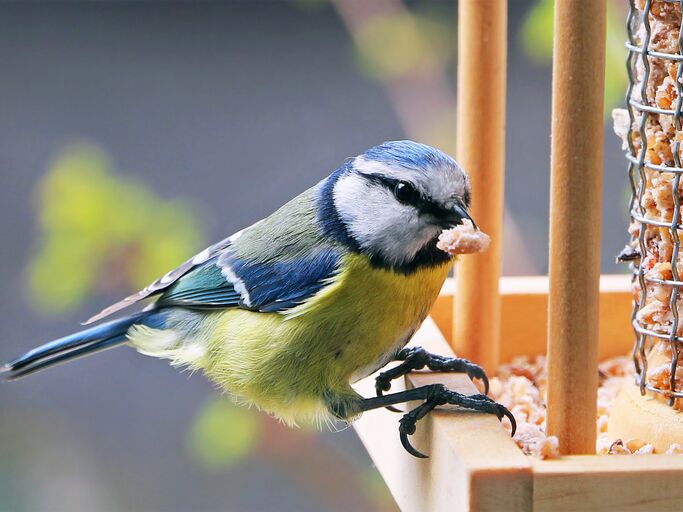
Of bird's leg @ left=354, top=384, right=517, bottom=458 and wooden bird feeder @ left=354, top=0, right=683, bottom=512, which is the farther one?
bird's leg @ left=354, top=384, right=517, bottom=458

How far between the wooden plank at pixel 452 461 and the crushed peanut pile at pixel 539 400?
1.9 inches

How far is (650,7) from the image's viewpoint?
127 centimetres

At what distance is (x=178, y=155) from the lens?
334 centimetres

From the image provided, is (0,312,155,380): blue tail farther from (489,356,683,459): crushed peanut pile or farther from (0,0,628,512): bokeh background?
(0,0,628,512): bokeh background

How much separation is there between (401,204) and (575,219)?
0.81 ft

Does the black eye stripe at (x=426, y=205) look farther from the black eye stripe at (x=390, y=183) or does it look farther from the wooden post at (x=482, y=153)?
the wooden post at (x=482, y=153)

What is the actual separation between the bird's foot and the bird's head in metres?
0.18

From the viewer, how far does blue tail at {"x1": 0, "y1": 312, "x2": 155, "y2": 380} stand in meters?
1.61

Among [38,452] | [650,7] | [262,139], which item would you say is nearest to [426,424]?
[650,7]

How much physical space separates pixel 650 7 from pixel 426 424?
535 millimetres

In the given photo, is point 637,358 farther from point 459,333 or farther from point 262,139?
point 262,139

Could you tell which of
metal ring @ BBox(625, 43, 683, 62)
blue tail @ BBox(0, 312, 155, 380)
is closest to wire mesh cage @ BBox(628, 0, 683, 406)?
metal ring @ BBox(625, 43, 683, 62)

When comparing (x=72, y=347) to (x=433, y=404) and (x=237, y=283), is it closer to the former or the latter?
(x=237, y=283)

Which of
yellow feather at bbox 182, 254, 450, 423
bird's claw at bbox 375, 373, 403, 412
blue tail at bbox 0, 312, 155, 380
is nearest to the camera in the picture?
yellow feather at bbox 182, 254, 450, 423
